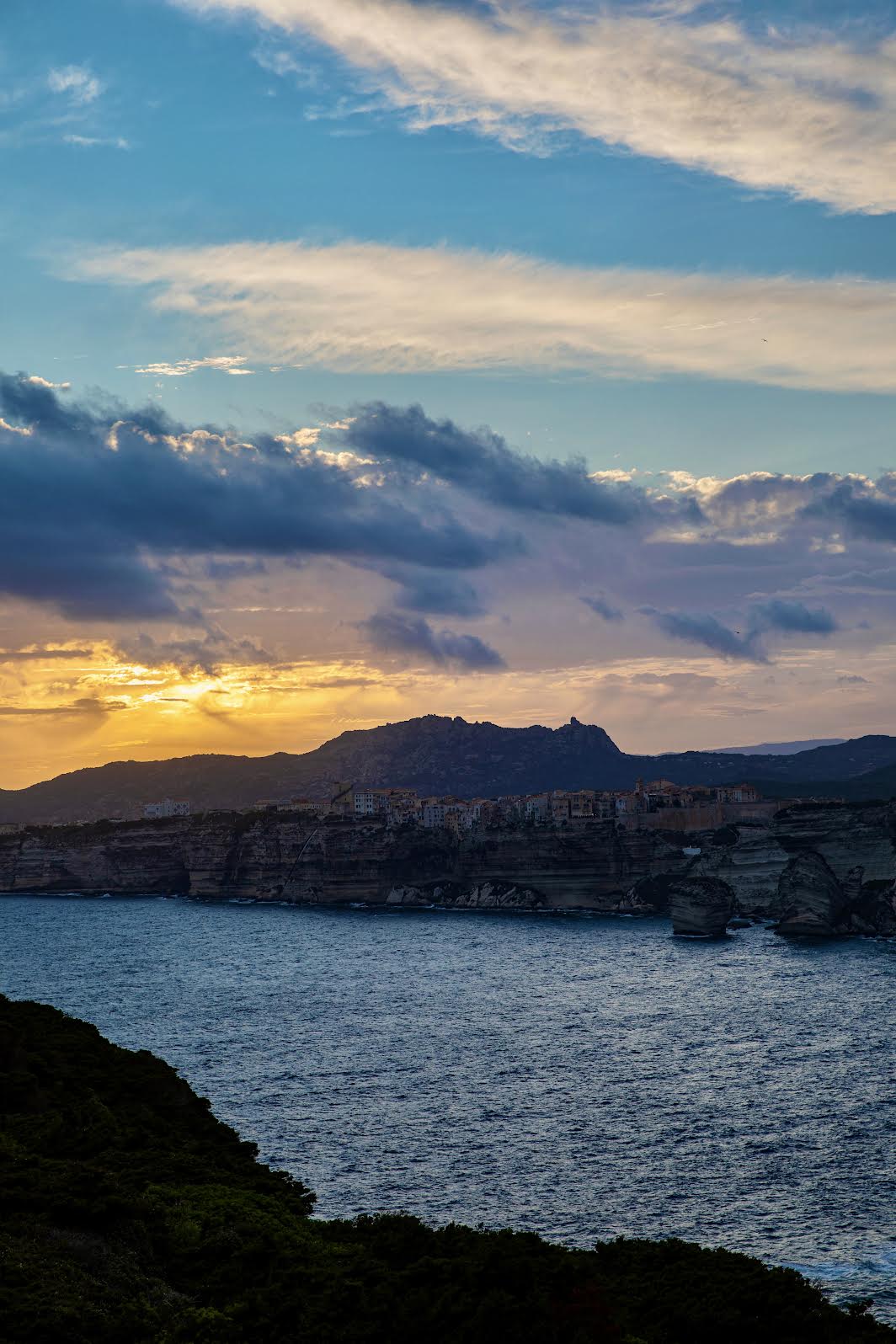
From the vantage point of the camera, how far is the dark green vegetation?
20000mm

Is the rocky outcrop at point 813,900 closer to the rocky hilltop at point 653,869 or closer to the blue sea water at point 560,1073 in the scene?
the rocky hilltop at point 653,869

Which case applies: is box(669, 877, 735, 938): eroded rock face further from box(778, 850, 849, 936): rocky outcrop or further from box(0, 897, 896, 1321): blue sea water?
box(778, 850, 849, 936): rocky outcrop

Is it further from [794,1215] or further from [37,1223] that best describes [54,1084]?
[794,1215]

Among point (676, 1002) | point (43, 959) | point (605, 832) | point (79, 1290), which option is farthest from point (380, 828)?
point (79, 1290)

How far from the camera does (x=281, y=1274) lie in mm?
22938

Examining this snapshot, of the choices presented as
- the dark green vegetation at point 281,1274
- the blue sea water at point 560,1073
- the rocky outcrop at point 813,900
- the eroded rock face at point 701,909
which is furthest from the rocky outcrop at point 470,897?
the dark green vegetation at point 281,1274

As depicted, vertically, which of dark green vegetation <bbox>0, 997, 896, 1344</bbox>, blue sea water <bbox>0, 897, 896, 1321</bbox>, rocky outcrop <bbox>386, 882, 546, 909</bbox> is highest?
dark green vegetation <bbox>0, 997, 896, 1344</bbox>

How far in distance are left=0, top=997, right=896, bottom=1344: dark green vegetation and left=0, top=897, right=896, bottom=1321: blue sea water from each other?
14.2 metres

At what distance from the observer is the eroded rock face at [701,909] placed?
137875 mm

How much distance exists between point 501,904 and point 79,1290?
162m

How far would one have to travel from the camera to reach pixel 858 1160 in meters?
49.5

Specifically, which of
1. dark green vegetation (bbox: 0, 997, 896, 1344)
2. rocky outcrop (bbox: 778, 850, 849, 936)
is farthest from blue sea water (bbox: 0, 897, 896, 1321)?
dark green vegetation (bbox: 0, 997, 896, 1344)

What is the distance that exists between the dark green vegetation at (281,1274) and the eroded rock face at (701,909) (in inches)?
4447

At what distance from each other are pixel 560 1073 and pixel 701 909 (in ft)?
249
